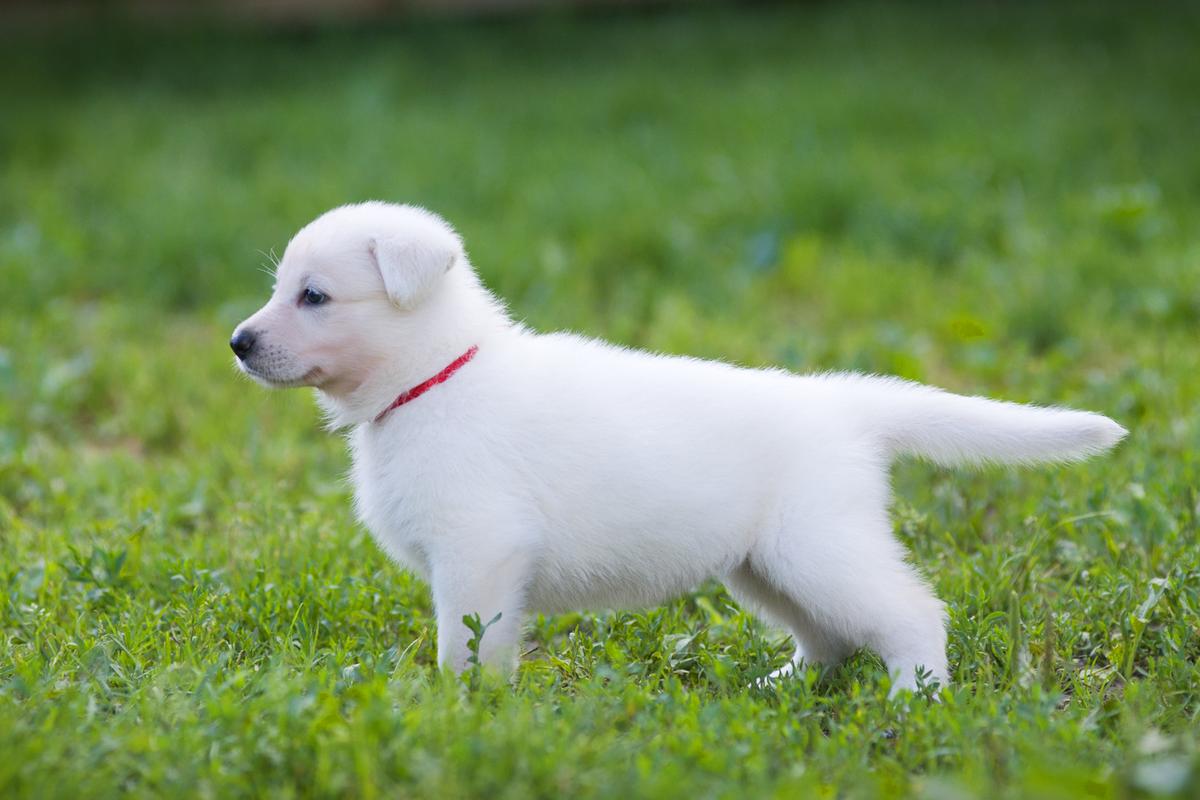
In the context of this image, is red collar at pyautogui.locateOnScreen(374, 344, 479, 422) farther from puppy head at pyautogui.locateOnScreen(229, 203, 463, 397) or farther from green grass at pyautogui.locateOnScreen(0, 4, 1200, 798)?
green grass at pyautogui.locateOnScreen(0, 4, 1200, 798)

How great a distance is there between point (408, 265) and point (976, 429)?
53.9 inches

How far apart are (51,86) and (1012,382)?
778 centimetres

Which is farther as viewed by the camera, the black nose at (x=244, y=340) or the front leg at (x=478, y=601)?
the black nose at (x=244, y=340)

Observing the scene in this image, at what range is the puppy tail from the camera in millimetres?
3115

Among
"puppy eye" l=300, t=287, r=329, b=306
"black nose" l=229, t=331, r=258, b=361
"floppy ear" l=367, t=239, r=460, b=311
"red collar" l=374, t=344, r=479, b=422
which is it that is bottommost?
"red collar" l=374, t=344, r=479, b=422

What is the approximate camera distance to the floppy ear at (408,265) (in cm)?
311

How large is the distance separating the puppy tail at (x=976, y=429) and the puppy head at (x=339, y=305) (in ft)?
3.61

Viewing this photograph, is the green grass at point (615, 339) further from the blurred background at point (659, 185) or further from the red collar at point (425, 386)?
the red collar at point (425, 386)

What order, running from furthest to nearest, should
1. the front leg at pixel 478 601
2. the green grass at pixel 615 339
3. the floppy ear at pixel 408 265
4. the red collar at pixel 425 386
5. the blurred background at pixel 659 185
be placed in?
the blurred background at pixel 659 185 < the red collar at pixel 425 386 < the floppy ear at pixel 408 265 < the front leg at pixel 478 601 < the green grass at pixel 615 339

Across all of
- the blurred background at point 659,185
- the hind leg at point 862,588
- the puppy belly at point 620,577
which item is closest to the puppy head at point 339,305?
the puppy belly at point 620,577

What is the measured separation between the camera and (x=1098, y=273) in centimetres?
610

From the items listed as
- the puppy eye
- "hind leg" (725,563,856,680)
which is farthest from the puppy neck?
"hind leg" (725,563,856,680)

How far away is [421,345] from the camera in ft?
10.6

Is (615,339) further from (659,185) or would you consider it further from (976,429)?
(976,429)
